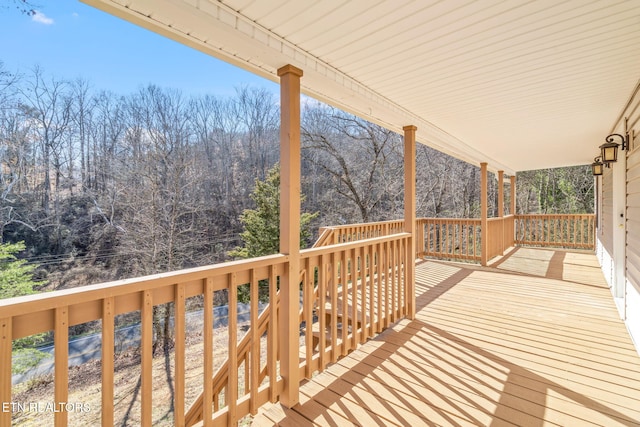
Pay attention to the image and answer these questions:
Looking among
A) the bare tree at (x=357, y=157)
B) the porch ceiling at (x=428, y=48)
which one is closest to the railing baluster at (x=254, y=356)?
the porch ceiling at (x=428, y=48)

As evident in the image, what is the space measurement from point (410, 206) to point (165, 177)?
11.0 metres

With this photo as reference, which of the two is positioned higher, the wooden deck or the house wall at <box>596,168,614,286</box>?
the house wall at <box>596,168,614,286</box>

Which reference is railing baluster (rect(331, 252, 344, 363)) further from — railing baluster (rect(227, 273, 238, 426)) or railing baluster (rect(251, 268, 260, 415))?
railing baluster (rect(227, 273, 238, 426))

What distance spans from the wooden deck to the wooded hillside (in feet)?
31.3

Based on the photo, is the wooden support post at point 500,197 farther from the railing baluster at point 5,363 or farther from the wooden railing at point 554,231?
the railing baluster at point 5,363

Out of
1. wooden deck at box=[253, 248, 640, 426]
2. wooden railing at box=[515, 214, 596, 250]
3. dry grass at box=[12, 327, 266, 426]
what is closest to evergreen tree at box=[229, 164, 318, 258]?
dry grass at box=[12, 327, 266, 426]

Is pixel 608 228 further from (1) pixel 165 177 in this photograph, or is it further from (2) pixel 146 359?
(1) pixel 165 177

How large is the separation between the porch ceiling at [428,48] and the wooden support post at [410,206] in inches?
9.4

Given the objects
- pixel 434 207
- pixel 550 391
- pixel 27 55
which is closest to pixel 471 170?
pixel 434 207

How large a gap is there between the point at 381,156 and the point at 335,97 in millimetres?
10625

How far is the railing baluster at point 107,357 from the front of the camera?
1.25 metres

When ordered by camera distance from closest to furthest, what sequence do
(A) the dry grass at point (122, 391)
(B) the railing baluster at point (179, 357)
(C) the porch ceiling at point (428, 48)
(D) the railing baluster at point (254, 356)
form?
1. (B) the railing baluster at point (179, 357)
2. (C) the porch ceiling at point (428, 48)
3. (D) the railing baluster at point (254, 356)
4. (A) the dry grass at point (122, 391)

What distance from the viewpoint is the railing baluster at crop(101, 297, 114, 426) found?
125 cm

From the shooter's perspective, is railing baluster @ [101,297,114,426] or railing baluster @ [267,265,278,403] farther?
railing baluster @ [267,265,278,403]
